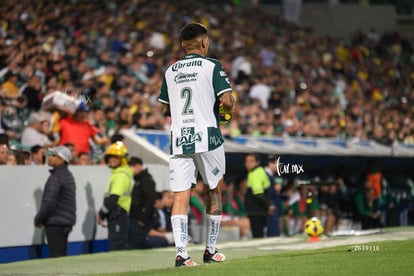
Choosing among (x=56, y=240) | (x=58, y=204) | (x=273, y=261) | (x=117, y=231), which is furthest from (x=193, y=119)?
(x=117, y=231)

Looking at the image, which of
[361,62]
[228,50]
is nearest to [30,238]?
[228,50]

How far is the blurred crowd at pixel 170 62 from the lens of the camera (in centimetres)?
1894

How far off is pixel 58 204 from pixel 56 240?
49 centimetres

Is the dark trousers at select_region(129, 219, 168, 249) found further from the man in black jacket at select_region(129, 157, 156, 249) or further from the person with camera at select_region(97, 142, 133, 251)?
the person with camera at select_region(97, 142, 133, 251)

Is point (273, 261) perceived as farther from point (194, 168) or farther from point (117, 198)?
point (117, 198)

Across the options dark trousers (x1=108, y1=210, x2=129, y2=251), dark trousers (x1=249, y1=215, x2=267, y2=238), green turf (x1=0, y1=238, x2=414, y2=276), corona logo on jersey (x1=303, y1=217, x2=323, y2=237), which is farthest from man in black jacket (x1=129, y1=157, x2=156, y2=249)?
corona logo on jersey (x1=303, y1=217, x2=323, y2=237)

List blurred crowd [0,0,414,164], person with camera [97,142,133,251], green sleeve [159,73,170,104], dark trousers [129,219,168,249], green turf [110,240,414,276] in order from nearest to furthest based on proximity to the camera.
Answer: green turf [110,240,414,276], green sleeve [159,73,170,104], person with camera [97,142,133,251], dark trousers [129,219,168,249], blurred crowd [0,0,414,164]

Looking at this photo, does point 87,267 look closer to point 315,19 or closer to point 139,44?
point 139,44

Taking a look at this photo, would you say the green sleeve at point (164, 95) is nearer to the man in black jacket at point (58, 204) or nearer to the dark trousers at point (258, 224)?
the man in black jacket at point (58, 204)

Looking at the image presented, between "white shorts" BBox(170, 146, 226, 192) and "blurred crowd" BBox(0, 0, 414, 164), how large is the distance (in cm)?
482

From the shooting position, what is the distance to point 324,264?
1023cm

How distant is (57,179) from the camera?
15.1 meters

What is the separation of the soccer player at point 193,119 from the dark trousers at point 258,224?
8525 mm

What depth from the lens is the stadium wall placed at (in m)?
16.0
